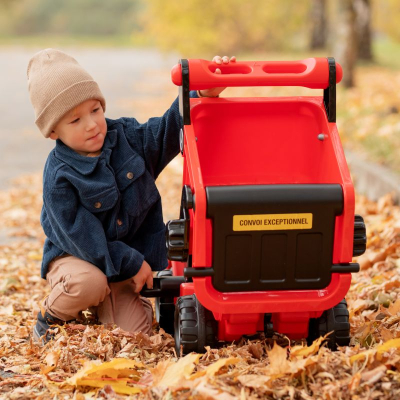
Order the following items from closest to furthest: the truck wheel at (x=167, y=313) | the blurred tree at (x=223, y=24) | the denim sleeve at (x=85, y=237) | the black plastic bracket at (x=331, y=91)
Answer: the black plastic bracket at (x=331, y=91), the denim sleeve at (x=85, y=237), the truck wheel at (x=167, y=313), the blurred tree at (x=223, y=24)

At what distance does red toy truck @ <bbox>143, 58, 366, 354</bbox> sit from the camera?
2.22 m

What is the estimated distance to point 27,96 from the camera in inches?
629

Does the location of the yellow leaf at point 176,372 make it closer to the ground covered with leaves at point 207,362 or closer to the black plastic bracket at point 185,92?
the ground covered with leaves at point 207,362

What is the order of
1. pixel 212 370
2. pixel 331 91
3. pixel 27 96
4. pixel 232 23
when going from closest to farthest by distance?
pixel 212 370 → pixel 331 91 → pixel 27 96 → pixel 232 23

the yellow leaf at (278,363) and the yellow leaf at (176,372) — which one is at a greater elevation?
the yellow leaf at (278,363)

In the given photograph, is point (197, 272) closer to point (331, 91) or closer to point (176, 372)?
point (176, 372)

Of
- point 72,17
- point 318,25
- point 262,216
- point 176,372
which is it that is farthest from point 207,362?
point 72,17

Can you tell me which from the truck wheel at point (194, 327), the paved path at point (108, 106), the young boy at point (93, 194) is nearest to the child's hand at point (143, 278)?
the young boy at point (93, 194)

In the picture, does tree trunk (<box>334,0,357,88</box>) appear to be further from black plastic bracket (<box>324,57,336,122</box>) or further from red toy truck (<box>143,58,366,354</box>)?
black plastic bracket (<box>324,57,336,122</box>)

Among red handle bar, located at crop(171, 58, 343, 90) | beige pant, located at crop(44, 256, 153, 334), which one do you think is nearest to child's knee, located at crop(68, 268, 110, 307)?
beige pant, located at crop(44, 256, 153, 334)

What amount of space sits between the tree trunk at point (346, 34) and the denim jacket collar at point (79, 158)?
777 centimetres

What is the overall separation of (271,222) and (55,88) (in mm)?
1129

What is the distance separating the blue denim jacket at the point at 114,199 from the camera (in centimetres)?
271

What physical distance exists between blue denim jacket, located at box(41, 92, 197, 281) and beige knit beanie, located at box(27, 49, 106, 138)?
5.9 inches
